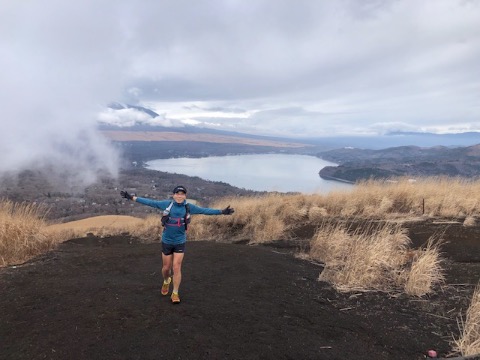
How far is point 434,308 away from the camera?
465cm

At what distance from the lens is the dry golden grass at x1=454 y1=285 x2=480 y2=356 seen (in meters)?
3.44

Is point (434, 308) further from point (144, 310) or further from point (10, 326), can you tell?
point (10, 326)

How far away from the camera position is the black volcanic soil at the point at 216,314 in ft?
11.5

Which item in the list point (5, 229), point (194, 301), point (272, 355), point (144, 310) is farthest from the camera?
point (5, 229)

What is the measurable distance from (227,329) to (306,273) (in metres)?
2.47

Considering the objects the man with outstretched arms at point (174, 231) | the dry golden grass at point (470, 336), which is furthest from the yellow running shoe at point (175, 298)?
the dry golden grass at point (470, 336)

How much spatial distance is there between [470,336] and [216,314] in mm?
2667

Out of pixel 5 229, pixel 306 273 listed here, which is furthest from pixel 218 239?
pixel 5 229

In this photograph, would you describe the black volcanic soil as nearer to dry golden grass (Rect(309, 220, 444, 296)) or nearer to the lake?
dry golden grass (Rect(309, 220, 444, 296))

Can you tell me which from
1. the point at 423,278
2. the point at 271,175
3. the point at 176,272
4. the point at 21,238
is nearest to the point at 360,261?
the point at 423,278

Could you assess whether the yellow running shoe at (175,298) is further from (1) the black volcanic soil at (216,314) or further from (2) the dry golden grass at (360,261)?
(2) the dry golden grass at (360,261)

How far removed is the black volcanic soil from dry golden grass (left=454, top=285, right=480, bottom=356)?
0.53 feet

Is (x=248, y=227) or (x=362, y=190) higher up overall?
(x=362, y=190)

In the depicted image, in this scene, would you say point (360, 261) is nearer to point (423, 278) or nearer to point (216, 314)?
point (423, 278)
